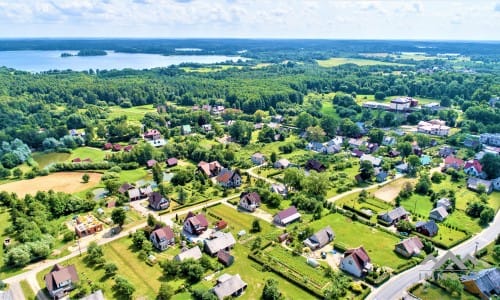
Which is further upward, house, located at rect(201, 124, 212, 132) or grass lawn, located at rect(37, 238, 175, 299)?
grass lawn, located at rect(37, 238, 175, 299)

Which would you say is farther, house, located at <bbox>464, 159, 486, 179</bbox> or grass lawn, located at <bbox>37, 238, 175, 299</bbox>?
house, located at <bbox>464, 159, 486, 179</bbox>

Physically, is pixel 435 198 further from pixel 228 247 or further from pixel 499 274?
pixel 228 247

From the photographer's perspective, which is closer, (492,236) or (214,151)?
(492,236)

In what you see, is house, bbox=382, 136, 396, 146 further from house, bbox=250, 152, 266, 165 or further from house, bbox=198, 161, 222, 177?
house, bbox=198, 161, 222, 177

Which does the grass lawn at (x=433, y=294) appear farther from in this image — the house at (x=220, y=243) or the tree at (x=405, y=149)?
the tree at (x=405, y=149)

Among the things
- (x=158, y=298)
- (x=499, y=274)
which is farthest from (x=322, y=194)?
(x=158, y=298)

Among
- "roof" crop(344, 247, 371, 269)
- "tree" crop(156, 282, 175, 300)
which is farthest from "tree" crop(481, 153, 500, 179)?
"tree" crop(156, 282, 175, 300)

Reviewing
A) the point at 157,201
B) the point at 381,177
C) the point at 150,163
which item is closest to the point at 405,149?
the point at 381,177
